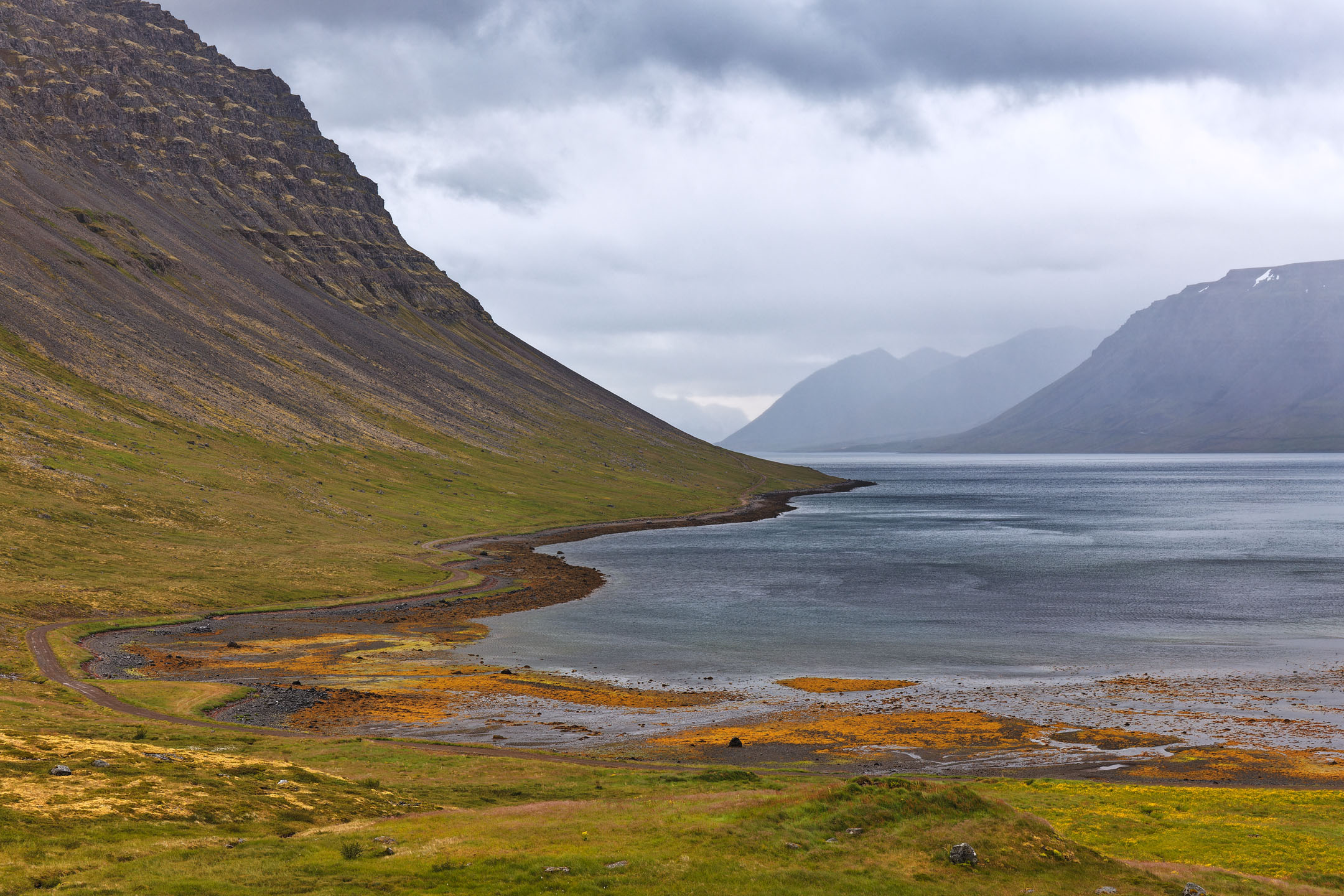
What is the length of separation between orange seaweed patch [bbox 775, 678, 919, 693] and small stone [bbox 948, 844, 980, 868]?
37.9 m

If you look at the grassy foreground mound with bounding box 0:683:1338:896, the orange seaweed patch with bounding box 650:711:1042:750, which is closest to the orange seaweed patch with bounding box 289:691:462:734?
the grassy foreground mound with bounding box 0:683:1338:896

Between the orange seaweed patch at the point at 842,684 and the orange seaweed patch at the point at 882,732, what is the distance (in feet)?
25.5

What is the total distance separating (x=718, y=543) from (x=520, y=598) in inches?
2592

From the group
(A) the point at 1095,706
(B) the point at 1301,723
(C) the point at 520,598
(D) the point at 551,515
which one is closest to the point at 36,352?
(D) the point at 551,515

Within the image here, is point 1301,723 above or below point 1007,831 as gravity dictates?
below

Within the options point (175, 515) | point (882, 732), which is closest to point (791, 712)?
point (882, 732)

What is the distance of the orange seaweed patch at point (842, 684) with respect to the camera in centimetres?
6850

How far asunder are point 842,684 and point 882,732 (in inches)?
588

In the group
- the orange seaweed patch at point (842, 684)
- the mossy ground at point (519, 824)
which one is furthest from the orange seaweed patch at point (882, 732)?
the orange seaweed patch at point (842, 684)

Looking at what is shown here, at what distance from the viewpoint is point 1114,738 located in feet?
176

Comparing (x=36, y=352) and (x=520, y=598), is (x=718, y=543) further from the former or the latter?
(x=36, y=352)

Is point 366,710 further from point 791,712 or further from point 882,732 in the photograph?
point 882,732

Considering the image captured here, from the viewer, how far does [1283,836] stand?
34938 mm

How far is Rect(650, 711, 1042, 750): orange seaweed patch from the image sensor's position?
53.0 metres
